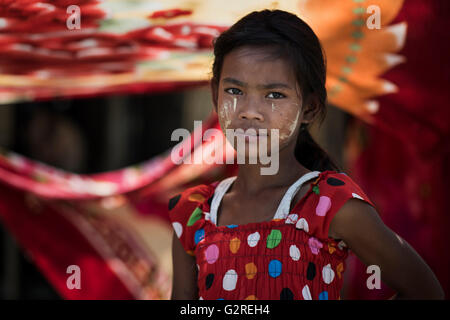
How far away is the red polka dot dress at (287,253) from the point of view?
100 centimetres

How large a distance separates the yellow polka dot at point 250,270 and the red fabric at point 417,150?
0.73 m

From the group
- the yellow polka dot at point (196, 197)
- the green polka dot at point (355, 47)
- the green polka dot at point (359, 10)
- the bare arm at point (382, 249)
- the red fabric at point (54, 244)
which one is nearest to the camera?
the bare arm at point (382, 249)

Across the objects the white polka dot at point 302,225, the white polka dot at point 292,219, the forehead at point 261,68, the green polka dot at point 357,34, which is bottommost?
the white polka dot at point 302,225

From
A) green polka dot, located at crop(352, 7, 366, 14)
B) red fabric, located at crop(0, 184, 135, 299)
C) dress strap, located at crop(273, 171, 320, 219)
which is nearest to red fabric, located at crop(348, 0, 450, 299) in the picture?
green polka dot, located at crop(352, 7, 366, 14)

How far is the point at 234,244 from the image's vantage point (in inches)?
41.4

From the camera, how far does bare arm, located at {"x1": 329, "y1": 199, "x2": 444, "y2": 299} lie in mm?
976

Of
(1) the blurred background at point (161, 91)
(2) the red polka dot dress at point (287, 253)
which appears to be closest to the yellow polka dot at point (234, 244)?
(2) the red polka dot dress at point (287, 253)

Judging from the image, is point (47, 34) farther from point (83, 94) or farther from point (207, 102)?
point (207, 102)

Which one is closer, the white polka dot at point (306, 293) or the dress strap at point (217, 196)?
the white polka dot at point (306, 293)

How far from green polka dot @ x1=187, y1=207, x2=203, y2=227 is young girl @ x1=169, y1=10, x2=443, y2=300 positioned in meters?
0.02

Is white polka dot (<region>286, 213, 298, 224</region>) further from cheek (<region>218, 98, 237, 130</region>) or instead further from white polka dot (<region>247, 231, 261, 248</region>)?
cheek (<region>218, 98, 237, 130</region>)

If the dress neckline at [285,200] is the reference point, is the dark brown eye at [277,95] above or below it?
above

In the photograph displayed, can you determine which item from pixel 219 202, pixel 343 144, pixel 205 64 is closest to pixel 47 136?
pixel 343 144

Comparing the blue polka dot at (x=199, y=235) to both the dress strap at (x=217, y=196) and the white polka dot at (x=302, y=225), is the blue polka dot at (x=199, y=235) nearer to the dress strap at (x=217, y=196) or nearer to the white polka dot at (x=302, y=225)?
the dress strap at (x=217, y=196)
